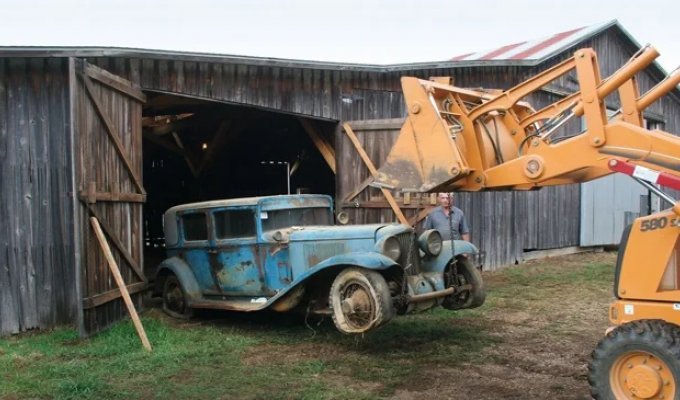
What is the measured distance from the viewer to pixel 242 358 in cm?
661

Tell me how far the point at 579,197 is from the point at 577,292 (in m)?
5.66

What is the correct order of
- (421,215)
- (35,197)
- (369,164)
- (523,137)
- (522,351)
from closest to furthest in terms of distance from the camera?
1. (523,137)
2. (522,351)
3. (35,197)
4. (421,215)
5. (369,164)

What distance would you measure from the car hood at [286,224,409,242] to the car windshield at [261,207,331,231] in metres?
0.29

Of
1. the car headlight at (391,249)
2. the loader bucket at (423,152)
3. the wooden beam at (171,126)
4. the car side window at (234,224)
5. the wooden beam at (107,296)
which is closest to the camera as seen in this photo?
the loader bucket at (423,152)

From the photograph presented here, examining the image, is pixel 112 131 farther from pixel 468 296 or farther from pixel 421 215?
pixel 421 215

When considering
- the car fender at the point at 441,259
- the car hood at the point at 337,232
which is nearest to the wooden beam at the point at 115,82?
the car hood at the point at 337,232

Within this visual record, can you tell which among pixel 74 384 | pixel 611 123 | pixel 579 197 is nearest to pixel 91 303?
pixel 74 384

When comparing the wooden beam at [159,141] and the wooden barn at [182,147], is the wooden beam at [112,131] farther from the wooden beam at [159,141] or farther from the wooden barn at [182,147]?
the wooden beam at [159,141]

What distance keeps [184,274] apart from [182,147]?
7425 millimetres

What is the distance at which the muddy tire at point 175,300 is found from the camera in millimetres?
8758

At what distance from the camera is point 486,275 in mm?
12445

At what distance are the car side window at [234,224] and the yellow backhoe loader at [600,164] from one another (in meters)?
2.89

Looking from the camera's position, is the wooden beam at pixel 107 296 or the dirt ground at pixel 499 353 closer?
the dirt ground at pixel 499 353

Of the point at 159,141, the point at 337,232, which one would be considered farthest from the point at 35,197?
the point at 159,141
